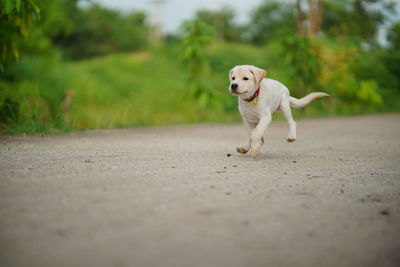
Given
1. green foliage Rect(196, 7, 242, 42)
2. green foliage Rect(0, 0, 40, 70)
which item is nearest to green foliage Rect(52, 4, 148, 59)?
green foliage Rect(196, 7, 242, 42)

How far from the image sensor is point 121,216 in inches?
141

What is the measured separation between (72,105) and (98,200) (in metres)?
9.69

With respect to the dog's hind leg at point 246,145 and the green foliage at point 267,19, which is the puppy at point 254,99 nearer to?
the dog's hind leg at point 246,145

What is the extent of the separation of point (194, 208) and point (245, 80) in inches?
123

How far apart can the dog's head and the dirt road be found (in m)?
0.90

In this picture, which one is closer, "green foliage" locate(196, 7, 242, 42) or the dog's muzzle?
the dog's muzzle

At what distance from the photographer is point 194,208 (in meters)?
3.81

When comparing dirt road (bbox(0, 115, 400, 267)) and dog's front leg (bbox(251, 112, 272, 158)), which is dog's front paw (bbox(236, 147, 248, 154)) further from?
dog's front leg (bbox(251, 112, 272, 158))

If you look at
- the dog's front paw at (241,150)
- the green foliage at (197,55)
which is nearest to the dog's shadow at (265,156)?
the dog's front paw at (241,150)

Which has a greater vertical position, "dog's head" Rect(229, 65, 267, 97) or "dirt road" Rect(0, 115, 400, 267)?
"dog's head" Rect(229, 65, 267, 97)

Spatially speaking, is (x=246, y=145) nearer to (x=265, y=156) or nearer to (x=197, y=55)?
(x=265, y=156)

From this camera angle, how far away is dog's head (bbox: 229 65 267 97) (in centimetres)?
649

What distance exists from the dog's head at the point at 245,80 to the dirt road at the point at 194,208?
2.94 ft

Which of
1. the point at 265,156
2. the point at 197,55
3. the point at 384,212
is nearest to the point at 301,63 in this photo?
the point at 197,55
